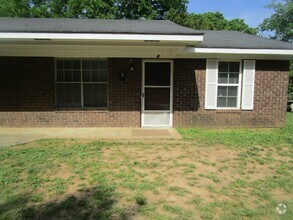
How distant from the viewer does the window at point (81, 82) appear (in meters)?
8.53

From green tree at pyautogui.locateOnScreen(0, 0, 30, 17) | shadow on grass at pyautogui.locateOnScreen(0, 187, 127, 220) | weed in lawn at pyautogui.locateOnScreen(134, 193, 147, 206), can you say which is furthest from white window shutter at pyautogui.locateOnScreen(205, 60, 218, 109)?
green tree at pyautogui.locateOnScreen(0, 0, 30, 17)

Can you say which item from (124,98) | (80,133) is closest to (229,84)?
(124,98)

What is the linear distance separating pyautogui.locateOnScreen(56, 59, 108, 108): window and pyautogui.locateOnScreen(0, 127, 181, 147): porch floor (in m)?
1.00

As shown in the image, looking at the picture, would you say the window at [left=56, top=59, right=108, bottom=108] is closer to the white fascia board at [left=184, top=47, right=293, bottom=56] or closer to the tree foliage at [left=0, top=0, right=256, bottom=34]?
the white fascia board at [left=184, top=47, right=293, bottom=56]

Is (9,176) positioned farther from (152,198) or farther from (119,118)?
(119,118)

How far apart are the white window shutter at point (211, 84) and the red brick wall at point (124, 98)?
0.48ft

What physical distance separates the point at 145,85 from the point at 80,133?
2674 mm

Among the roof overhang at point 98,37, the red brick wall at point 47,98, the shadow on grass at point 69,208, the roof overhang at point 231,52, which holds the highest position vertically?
the roof overhang at point 98,37

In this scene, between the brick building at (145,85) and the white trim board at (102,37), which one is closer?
the white trim board at (102,37)

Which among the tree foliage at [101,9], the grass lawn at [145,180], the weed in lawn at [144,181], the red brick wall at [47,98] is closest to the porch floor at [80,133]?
the red brick wall at [47,98]

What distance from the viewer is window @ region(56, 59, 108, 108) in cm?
853

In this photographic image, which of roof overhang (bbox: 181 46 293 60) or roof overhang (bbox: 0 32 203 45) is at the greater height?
roof overhang (bbox: 0 32 203 45)

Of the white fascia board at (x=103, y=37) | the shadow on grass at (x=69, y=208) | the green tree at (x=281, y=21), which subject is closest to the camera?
the shadow on grass at (x=69, y=208)

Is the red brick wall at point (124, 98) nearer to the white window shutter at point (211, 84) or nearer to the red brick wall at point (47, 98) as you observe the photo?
the red brick wall at point (47, 98)
